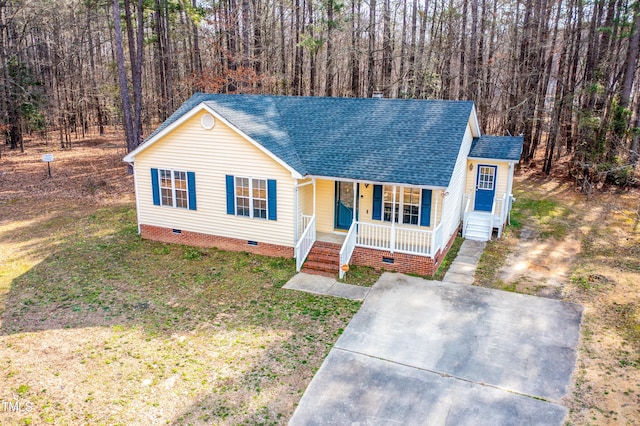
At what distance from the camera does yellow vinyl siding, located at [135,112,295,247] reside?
12898 mm

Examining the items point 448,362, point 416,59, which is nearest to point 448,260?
point 448,362

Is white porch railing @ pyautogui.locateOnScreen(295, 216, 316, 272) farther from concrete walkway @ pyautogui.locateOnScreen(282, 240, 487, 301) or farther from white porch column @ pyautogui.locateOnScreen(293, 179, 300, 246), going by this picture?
concrete walkway @ pyautogui.locateOnScreen(282, 240, 487, 301)

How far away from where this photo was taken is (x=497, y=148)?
627 inches

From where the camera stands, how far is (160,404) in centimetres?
704

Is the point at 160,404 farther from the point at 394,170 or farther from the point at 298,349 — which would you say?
the point at 394,170

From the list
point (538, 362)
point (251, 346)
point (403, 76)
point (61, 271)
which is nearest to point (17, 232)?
point (61, 271)

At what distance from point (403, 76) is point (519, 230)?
1572cm

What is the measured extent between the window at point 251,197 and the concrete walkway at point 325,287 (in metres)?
2.55

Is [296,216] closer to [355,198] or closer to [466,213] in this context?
[355,198]

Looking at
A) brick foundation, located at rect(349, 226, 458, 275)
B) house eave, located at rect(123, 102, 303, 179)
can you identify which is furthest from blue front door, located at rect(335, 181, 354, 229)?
house eave, located at rect(123, 102, 303, 179)

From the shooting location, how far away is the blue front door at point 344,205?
44.5ft

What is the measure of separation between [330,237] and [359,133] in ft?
11.8

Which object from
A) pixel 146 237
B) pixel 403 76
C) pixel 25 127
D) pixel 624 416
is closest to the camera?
pixel 624 416

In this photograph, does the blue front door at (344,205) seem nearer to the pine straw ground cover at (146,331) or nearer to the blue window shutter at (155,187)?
the pine straw ground cover at (146,331)
